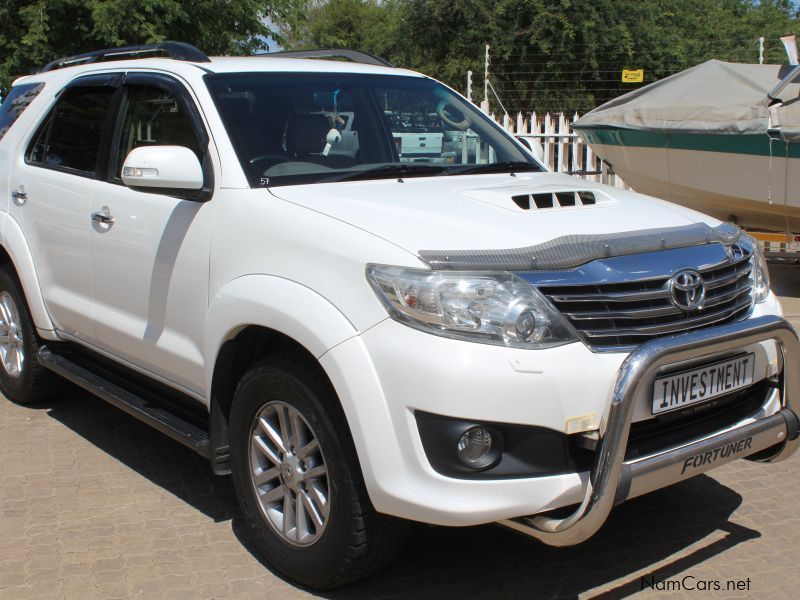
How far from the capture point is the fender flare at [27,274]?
5.17 metres

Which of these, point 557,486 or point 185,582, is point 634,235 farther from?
point 185,582

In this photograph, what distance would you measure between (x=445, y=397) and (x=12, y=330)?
147 inches

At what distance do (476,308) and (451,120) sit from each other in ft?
7.08

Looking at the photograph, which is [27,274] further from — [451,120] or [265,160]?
[451,120]

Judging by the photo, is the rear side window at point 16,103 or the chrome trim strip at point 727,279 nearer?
the chrome trim strip at point 727,279

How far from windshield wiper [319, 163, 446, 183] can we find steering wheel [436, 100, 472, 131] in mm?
633

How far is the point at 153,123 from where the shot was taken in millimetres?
4414

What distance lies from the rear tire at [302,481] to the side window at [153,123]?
1.21m

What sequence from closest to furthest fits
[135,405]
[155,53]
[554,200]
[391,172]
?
[554,200] → [391,172] → [135,405] → [155,53]

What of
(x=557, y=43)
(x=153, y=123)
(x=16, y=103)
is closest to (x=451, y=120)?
(x=153, y=123)

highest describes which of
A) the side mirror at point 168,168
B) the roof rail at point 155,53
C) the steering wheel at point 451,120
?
the roof rail at point 155,53

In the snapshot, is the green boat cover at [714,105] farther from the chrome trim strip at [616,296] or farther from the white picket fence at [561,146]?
the chrome trim strip at [616,296]

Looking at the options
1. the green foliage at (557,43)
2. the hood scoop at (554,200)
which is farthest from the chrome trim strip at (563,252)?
→ the green foliage at (557,43)

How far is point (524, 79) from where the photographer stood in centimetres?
2577
